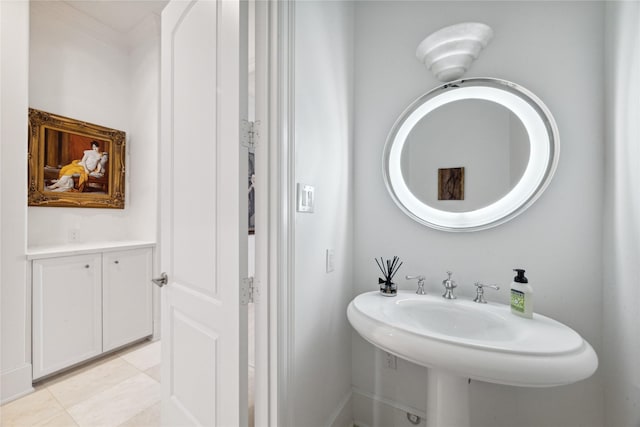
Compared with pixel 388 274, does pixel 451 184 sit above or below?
above

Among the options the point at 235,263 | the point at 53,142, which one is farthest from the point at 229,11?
the point at 53,142

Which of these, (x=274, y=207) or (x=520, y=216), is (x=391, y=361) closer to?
(x=520, y=216)

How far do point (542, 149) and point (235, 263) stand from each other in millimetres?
1315

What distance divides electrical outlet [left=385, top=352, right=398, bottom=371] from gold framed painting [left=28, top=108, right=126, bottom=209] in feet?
8.72

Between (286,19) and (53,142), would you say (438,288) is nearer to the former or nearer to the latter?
(286,19)

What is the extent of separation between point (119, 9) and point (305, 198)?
2.58 m

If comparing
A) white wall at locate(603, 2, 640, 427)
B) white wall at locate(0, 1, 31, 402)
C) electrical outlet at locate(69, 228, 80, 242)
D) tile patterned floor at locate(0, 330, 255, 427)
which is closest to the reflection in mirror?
white wall at locate(603, 2, 640, 427)

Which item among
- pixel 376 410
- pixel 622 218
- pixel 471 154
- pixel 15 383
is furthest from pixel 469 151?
pixel 15 383

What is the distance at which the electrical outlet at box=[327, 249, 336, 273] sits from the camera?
1.27 m

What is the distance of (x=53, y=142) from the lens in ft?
6.87

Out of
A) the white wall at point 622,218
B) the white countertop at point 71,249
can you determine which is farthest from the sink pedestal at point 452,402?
the white countertop at point 71,249

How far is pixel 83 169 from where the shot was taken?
7.48 feet

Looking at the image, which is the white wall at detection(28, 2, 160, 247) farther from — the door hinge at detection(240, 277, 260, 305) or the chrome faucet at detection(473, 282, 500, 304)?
the chrome faucet at detection(473, 282, 500, 304)

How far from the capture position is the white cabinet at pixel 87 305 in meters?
1.75
